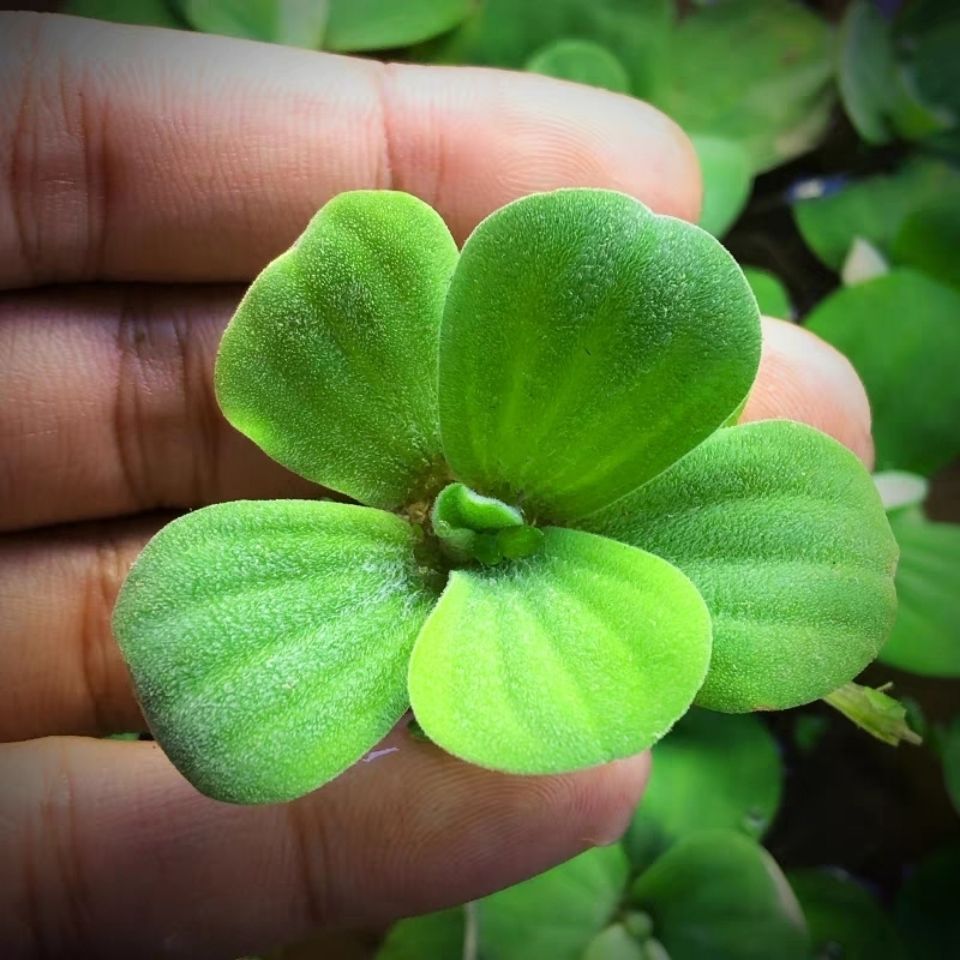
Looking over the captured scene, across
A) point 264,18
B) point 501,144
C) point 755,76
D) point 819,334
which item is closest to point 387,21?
point 264,18

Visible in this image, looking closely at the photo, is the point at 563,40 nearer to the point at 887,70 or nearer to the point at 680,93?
the point at 680,93

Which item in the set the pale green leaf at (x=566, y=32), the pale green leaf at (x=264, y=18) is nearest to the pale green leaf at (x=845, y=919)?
the pale green leaf at (x=566, y=32)

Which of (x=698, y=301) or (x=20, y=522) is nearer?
(x=698, y=301)

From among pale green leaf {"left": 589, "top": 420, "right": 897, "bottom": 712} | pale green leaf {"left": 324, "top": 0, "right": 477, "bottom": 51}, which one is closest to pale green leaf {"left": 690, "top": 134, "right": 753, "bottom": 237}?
pale green leaf {"left": 324, "top": 0, "right": 477, "bottom": 51}

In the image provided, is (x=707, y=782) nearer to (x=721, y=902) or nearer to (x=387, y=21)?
(x=721, y=902)

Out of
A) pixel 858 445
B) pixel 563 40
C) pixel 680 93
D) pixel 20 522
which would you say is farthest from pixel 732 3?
pixel 20 522
